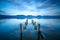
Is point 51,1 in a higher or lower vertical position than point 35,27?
higher

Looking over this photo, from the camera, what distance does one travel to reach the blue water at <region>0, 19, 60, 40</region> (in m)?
2.64

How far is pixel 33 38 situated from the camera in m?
2.70

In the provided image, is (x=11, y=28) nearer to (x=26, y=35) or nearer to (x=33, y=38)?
(x=26, y=35)

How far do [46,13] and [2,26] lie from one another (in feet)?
4.58

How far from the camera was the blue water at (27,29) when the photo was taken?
8.65ft

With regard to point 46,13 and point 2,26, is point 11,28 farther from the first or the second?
point 46,13

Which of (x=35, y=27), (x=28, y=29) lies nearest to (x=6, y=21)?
(x=28, y=29)

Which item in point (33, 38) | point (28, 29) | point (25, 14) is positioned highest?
point (25, 14)

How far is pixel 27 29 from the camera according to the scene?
2.67m

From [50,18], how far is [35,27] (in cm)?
53

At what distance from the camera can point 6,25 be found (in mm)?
2609

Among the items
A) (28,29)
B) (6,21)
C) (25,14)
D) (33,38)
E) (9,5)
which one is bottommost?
(33,38)

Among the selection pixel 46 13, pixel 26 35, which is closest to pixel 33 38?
pixel 26 35

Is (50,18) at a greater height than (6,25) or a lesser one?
greater
